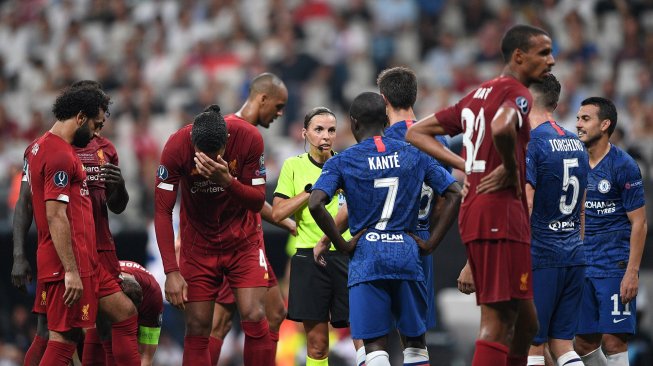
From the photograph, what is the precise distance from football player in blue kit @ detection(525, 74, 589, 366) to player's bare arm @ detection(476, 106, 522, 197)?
1.14 meters

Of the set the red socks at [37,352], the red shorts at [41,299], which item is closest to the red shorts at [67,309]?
the red shorts at [41,299]

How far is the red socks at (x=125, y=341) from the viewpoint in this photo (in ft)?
29.2

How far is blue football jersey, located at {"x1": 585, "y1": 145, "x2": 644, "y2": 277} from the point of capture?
30.7 ft

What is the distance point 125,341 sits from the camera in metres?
8.90

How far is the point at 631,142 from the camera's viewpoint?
15.1 m

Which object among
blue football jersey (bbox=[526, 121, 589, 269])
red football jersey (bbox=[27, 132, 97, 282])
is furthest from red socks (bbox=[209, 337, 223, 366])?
blue football jersey (bbox=[526, 121, 589, 269])

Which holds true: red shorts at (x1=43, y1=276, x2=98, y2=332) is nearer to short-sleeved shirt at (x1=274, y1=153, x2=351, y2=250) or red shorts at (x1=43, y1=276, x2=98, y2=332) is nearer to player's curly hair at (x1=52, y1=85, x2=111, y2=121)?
player's curly hair at (x1=52, y1=85, x2=111, y2=121)

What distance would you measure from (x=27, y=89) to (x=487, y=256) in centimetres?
1532

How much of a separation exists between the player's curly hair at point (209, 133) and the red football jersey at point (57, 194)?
3.14 ft

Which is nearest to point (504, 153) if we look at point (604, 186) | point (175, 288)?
point (604, 186)

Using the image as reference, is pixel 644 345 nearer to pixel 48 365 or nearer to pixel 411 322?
pixel 411 322

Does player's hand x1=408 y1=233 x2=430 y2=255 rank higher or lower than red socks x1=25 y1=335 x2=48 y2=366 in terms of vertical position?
higher

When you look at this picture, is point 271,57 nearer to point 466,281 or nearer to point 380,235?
point 380,235

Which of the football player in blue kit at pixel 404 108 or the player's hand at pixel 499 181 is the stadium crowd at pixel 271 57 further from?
the player's hand at pixel 499 181
